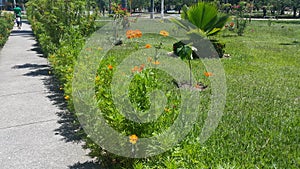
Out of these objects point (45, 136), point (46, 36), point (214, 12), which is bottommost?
point (45, 136)

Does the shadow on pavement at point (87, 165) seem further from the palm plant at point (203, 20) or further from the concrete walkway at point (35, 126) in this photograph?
the palm plant at point (203, 20)

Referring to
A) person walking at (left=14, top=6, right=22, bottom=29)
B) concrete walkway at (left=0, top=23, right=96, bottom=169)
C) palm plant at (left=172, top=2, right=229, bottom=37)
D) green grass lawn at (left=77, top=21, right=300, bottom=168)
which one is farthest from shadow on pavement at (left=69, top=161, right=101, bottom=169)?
person walking at (left=14, top=6, right=22, bottom=29)

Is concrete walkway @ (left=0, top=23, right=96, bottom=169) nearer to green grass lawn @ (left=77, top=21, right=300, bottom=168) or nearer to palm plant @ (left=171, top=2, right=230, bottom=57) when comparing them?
green grass lawn @ (left=77, top=21, right=300, bottom=168)

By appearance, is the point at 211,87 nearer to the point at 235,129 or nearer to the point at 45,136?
the point at 235,129

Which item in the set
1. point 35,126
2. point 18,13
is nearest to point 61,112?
point 35,126

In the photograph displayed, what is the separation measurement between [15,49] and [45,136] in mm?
9367

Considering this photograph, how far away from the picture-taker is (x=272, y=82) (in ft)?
21.1

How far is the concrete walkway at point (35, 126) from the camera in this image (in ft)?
11.2

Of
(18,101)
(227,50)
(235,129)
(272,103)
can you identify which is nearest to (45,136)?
(18,101)

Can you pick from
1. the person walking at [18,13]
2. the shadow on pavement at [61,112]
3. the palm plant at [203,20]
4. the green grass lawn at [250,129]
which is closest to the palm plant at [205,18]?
the palm plant at [203,20]

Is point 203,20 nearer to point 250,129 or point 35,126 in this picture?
point 250,129

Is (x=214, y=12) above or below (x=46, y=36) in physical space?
above

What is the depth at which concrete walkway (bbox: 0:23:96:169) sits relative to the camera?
3424mm

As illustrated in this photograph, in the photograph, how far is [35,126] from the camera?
440 cm
